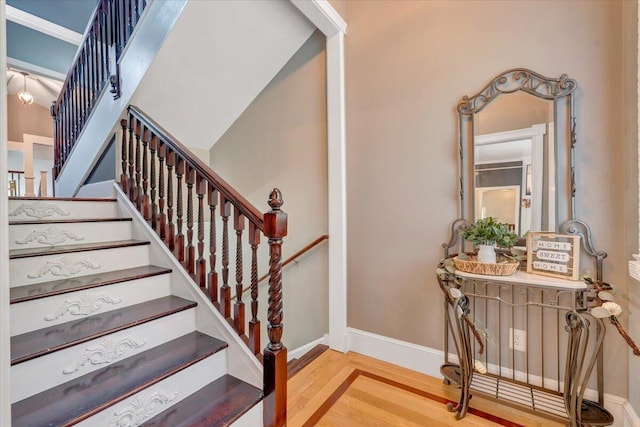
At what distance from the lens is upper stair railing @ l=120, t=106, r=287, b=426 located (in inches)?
57.6

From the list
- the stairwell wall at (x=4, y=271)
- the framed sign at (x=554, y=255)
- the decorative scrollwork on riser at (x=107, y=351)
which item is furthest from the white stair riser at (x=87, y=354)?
the framed sign at (x=554, y=255)

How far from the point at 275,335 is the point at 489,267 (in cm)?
121

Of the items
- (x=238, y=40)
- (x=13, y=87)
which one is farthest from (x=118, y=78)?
(x=13, y=87)

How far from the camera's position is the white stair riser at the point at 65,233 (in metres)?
1.67

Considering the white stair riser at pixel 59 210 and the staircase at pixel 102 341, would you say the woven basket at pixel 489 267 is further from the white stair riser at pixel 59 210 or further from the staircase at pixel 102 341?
the white stair riser at pixel 59 210

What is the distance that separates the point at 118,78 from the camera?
2.35m

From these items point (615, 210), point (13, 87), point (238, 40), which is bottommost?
point (615, 210)

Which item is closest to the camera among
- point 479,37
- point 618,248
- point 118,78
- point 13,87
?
point 618,248

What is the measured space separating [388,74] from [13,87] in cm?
649

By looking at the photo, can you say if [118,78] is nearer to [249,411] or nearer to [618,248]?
[249,411]

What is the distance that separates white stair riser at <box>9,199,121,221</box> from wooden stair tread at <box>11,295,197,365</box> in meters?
0.90

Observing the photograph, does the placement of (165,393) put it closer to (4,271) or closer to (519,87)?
(4,271)

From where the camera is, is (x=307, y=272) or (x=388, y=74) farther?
(x=307, y=272)

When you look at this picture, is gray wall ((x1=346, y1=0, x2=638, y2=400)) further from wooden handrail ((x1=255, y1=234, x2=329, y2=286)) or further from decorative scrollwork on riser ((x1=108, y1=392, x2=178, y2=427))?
decorative scrollwork on riser ((x1=108, y1=392, x2=178, y2=427))
